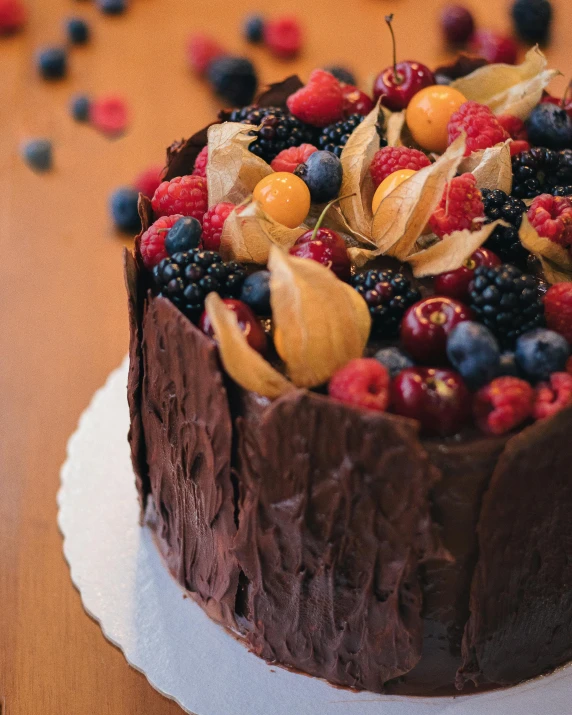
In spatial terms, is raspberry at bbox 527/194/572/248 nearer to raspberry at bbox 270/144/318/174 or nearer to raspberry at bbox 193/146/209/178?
raspberry at bbox 270/144/318/174

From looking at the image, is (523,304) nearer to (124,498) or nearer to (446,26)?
(124,498)

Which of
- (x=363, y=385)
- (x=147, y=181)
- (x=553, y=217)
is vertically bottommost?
(x=147, y=181)

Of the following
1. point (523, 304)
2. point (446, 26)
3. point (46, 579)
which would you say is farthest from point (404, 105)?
point (446, 26)

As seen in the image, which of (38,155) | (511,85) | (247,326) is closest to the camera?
(247,326)

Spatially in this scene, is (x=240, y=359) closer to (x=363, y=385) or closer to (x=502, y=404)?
(x=363, y=385)

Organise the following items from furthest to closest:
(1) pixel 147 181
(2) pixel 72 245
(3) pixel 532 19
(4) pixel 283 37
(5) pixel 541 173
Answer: (4) pixel 283 37, (3) pixel 532 19, (1) pixel 147 181, (2) pixel 72 245, (5) pixel 541 173

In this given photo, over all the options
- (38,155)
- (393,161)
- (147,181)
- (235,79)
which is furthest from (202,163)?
(235,79)

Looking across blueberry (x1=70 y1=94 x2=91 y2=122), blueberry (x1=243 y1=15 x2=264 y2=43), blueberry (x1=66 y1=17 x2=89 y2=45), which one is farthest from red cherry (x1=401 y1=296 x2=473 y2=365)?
blueberry (x1=66 y1=17 x2=89 y2=45)
